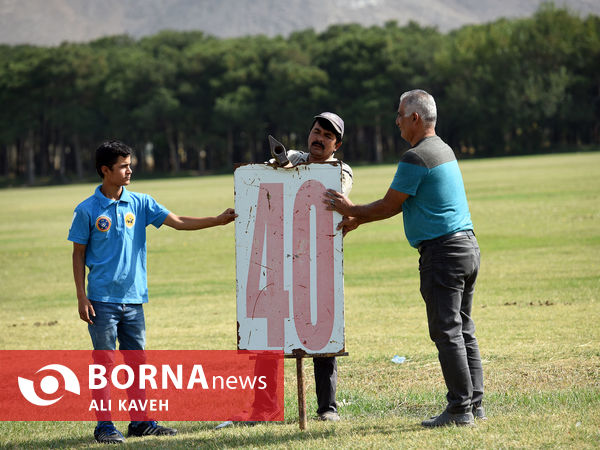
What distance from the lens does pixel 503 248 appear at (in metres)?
19.2

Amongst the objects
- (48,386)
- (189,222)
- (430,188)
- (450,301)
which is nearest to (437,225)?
(430,188)

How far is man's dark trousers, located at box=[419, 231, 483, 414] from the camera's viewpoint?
5.80m

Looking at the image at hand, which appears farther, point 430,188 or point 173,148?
point 173,148

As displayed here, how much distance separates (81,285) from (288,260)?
1575 mm

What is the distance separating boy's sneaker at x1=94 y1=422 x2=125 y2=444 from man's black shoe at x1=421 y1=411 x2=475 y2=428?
2.26m

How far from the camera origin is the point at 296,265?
580 centimetres

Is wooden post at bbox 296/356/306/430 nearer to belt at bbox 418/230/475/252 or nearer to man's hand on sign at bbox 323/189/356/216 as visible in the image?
man's hand on sign at bbox 323/189/356/216

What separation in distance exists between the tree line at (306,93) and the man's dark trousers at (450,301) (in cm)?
8792

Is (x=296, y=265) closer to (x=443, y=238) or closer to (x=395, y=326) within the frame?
(x=443, y=238)

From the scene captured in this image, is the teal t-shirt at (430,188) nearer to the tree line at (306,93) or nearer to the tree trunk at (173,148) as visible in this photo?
the tree line at (306,93)

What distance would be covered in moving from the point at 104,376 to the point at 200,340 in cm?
453

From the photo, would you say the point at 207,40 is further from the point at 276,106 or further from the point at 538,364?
the point at 538,364

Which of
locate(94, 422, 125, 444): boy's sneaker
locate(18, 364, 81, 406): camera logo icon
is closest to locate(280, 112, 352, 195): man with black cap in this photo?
locate(94, 422, 125, 444): boy's sneaker

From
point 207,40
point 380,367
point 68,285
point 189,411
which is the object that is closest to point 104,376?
point 189,411
